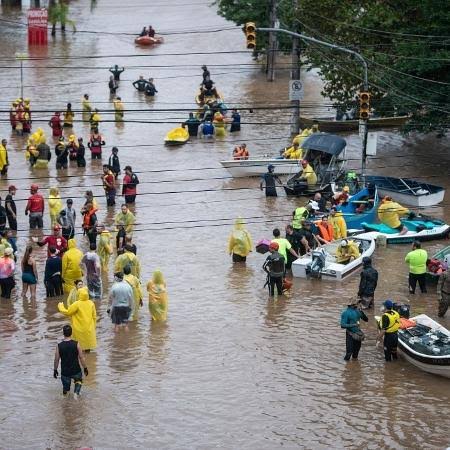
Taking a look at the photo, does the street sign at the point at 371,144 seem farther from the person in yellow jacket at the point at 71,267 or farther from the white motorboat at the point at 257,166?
the person in yellow jacket at the point at 71,267

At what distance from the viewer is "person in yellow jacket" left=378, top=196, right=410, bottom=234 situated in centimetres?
3394

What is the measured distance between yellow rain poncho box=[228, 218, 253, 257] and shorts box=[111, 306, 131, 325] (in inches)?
218

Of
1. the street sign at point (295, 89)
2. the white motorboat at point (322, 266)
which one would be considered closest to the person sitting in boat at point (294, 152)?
the street sign at point (295, 89)

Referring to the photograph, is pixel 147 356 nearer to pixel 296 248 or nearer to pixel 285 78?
pixel 296 248

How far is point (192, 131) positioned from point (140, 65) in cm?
1643

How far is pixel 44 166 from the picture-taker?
135 ft

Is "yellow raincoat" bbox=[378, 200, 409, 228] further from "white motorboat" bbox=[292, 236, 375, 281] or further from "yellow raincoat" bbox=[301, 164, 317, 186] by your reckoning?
"yellow raincoat" bbox=[301, 164, 317, 186]

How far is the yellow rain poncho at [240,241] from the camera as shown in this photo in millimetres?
31094

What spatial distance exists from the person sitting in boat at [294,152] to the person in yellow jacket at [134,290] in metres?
14.4

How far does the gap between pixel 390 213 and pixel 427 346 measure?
995cm

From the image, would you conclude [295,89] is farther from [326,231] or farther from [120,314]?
[120,314]

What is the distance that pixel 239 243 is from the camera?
31.2 m

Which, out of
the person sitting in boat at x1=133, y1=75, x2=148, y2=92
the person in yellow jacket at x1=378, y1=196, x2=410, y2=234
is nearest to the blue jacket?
the person in yellow jacket at x1=378, y1=196, x2=410, y2=234

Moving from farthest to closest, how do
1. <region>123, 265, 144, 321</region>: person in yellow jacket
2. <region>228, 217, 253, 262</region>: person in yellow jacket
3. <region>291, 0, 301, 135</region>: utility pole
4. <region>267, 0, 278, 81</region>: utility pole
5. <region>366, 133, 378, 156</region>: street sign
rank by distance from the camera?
<region>267, 0, 278, 81</region>: utility pole < <region>291, 0, 301, 135</region>: utility pole < <region>366, 133, 378, 156</region>: street sign < <region>228, 217, 253, 262</region>: person in yellow jacket < <region>123, 265, 144, 321</region>: person in yellow jacket
